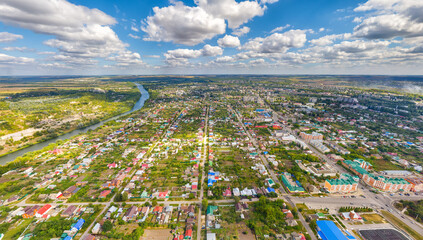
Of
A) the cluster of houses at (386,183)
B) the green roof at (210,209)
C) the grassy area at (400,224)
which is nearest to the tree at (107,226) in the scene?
the green roof at (210,209)

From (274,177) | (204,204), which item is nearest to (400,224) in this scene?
(274,177)

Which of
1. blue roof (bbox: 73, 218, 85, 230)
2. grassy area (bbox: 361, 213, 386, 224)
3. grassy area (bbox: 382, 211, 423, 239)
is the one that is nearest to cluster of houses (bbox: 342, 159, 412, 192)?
grassy area (bbox: 382, 211, 423, 239)

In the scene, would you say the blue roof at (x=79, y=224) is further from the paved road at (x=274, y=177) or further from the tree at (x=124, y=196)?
the paved road at (x=274, y=177)

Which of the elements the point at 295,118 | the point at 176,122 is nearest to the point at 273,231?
the point at 176,122

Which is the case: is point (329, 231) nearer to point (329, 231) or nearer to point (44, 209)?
point (329, 231)

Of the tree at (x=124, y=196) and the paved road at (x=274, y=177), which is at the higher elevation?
the tree at (x=124, y=196)

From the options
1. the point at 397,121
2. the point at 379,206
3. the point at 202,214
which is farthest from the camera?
the point at 397,121

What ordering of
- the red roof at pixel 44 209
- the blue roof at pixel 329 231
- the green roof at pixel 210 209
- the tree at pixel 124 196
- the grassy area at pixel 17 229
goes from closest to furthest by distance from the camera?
the blue roof at pixel 329 231 → the grassy area at pixel 17 229 → the red roof at pixel 44 209 → the green roof at pixel 210 209 → the tree at pixel 124 196

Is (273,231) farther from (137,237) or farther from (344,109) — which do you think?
(344,109)
